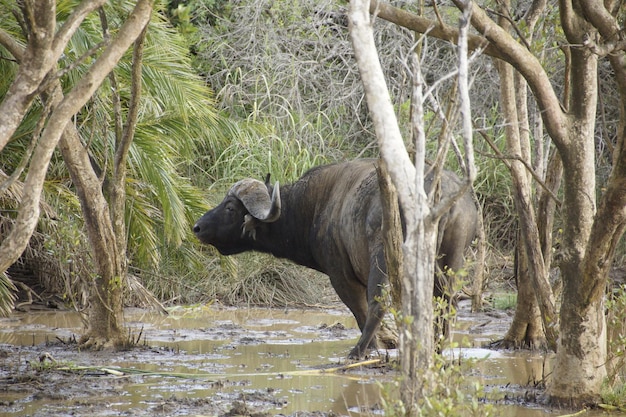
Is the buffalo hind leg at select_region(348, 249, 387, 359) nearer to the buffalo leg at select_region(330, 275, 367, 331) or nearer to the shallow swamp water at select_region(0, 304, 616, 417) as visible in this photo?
the shallow swamp water at select_region(0, 304, 616, 417)

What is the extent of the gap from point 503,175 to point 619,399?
360 inches

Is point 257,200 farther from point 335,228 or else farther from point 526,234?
point 526,234

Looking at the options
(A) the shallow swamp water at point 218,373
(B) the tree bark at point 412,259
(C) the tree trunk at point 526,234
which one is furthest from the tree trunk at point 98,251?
(B) the tree bark at point 412,259

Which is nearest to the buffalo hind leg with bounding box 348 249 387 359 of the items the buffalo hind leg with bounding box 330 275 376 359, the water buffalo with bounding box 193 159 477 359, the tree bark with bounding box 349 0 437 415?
the water buffalo with bounding box 193 159 477 359

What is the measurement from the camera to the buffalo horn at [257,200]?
10016 mm

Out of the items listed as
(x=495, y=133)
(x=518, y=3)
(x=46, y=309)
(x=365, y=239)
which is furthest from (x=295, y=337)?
(x=518, y=3)

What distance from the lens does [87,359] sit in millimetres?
8016

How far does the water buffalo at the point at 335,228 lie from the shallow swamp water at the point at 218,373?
67 cm

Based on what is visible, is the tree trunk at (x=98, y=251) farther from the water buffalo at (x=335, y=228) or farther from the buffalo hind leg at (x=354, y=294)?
the buffalo hind leg at (x=354, y=294)

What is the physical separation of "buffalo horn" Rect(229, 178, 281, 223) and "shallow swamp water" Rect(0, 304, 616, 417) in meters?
1.33

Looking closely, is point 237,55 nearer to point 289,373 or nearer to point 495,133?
point 495,133

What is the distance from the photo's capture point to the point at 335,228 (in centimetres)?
920

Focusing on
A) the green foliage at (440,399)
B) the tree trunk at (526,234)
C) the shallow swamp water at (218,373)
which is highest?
the tree trunk at (526,234)

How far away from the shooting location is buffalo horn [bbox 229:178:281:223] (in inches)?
394
